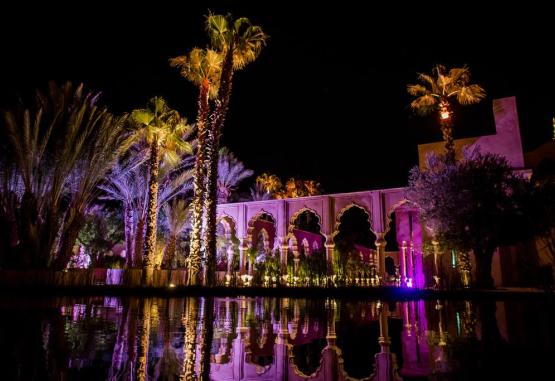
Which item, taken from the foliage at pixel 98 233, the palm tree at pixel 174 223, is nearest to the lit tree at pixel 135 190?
the palm tree at pixel 174 223

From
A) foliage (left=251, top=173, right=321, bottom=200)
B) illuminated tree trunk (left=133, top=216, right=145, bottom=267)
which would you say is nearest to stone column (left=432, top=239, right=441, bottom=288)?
illuminated tree trunk (left=133, top=216, right=145, bottom=267)

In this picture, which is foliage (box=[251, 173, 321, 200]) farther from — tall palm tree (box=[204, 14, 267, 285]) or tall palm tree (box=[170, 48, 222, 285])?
tall palm tree (box=[204, 14, 267, 285])

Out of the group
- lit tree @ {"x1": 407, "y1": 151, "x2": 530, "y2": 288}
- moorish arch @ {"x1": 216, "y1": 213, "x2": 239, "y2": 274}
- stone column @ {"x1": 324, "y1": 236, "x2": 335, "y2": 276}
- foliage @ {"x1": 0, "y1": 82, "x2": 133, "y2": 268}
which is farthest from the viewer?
moorish arch @ {"x1": 216, "y1": 213, "x2": 239, "y2": 274}

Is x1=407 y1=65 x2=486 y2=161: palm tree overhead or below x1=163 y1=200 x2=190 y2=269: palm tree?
overhead

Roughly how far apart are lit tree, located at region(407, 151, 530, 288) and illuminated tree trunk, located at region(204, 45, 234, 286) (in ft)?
29.3

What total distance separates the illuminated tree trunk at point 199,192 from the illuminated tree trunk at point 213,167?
480mm

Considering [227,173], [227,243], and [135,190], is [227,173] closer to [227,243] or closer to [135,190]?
[227,243]

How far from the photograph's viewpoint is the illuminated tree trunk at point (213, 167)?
59.5 ft

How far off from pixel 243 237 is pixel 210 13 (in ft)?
40.0

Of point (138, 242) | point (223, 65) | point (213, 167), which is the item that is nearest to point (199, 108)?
point (223, 65)

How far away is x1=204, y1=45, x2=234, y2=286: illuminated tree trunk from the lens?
18.1 m

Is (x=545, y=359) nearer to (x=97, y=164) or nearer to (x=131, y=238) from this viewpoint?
(x=97, y=164)

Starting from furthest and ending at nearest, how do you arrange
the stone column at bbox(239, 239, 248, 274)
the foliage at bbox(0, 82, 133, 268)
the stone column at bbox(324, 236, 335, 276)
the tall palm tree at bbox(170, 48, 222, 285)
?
1. the stone column at bbox(239, 239, 248, 274)
2. the stone column at bbox(324, 236, 335, 276)
3. the tall palm tree at bbox(170, 48, 222, 285)
4. the foliage at bbox(0, 82, 133, 268)

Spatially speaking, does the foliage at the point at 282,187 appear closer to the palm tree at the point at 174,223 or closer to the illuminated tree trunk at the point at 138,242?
the palm tree at the point at 174,223
